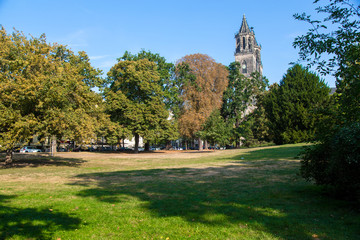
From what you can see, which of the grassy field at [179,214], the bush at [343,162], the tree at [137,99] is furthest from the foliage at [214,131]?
the bush at [343,162]

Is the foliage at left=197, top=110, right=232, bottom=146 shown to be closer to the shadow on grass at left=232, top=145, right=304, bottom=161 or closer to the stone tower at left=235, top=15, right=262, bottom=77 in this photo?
the shadow on grass at left=232, top=145, right=304, bottom=161

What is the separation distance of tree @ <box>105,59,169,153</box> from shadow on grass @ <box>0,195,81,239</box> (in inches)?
1406

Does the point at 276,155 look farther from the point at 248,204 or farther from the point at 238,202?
the point at 248,204

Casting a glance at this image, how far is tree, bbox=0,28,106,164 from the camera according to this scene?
57.7 ft

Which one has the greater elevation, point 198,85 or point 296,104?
point 198,85

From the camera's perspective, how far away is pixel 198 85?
164 ft

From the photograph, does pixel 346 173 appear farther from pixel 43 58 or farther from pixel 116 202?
pixel 43 58

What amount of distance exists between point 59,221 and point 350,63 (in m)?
8.73

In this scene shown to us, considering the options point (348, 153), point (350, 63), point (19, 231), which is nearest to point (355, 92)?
point (350, 63)

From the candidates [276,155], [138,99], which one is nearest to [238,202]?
[276,155]

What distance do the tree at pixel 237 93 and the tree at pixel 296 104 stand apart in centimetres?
1890

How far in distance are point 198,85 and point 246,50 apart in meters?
76.7

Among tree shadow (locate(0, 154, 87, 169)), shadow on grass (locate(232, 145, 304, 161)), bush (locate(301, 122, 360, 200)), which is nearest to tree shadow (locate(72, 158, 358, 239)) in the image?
bush (locate(301, 122, 360, 200))

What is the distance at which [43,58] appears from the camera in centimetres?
1981
